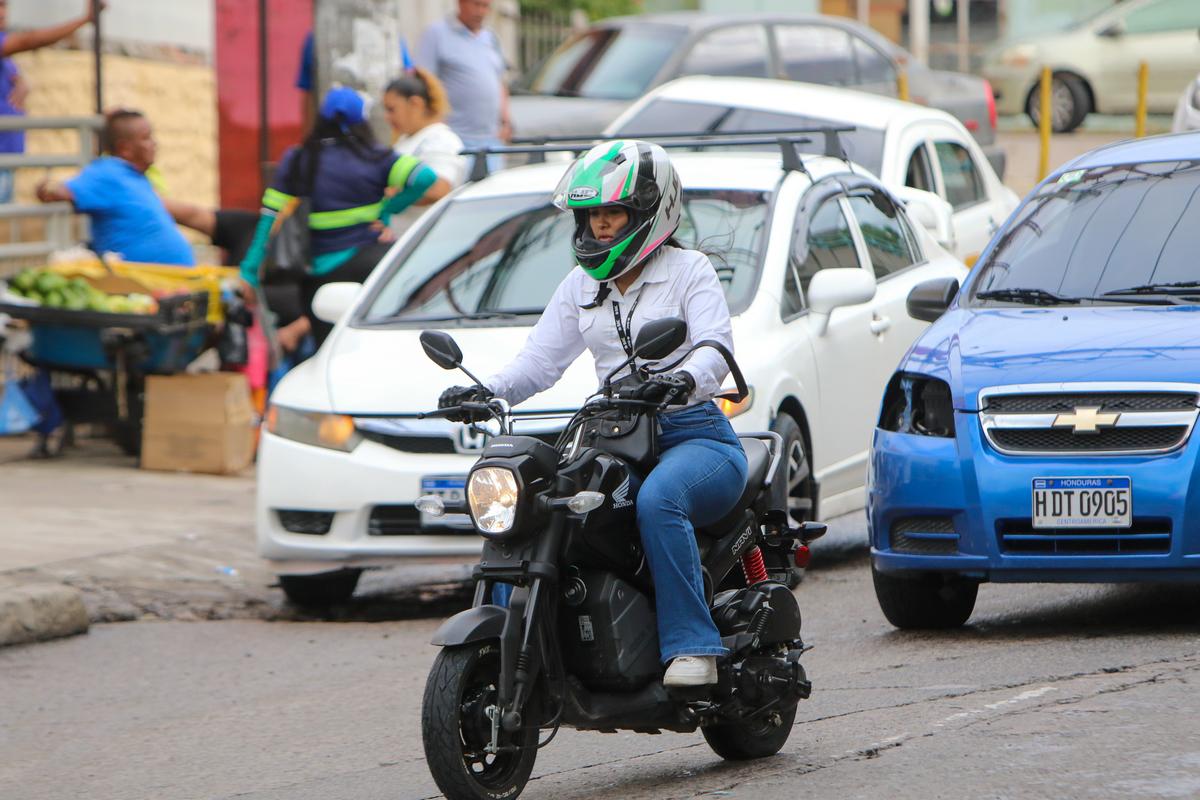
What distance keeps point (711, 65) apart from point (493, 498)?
44.2ft

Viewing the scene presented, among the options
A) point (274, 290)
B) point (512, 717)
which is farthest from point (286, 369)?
point (512, 717)

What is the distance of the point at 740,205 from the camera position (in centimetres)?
978

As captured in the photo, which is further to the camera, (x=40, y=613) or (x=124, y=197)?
(x=124, y=197)

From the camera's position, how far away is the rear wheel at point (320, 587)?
951 centimetres

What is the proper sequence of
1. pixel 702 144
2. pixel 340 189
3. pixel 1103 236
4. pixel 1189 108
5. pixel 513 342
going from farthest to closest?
pixel 1189 108 → pixel 340 189 → pixel 702 144 → pixel 513 342 → pixel 1103 236

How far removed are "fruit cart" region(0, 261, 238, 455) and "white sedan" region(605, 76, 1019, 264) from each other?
2767mm

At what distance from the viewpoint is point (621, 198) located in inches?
225

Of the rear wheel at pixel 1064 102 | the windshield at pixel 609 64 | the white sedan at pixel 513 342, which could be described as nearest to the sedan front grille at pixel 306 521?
the white sedan at pixel 513 342

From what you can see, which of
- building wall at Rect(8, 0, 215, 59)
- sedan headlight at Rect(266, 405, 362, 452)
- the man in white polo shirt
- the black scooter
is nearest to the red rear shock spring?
the black scooter

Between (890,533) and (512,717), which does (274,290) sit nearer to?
(890,533)

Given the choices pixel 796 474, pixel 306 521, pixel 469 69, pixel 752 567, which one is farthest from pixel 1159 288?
pixel 469 69

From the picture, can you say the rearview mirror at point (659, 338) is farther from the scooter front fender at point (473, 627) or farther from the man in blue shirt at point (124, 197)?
the man in blue shirt at point (124, 197)

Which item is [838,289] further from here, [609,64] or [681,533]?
[609,64]

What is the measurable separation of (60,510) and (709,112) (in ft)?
17.4
